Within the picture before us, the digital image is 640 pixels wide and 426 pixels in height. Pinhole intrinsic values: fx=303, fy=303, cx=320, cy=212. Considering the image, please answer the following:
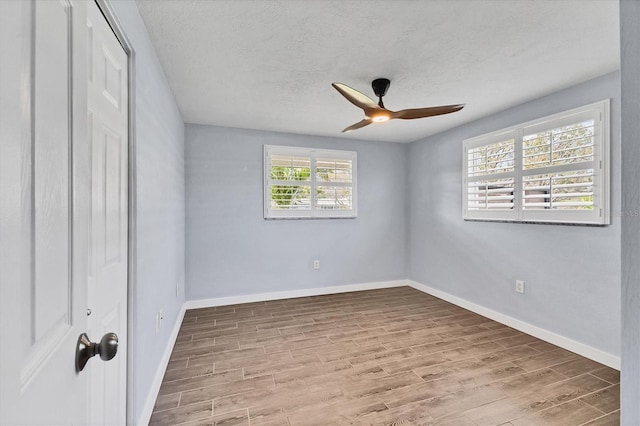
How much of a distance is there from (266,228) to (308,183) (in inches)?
34.3

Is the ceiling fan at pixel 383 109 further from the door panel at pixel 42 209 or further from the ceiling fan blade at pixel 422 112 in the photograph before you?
the door panel at pixel 42 209

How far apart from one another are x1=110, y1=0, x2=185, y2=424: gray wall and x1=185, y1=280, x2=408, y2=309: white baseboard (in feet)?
3.48

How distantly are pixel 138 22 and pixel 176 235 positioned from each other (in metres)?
1.92

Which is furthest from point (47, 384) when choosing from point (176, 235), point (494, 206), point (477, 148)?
point (477, 148)

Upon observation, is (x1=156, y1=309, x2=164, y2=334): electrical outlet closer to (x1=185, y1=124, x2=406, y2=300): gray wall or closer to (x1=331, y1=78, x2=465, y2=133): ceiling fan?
(x1=185, y1=124, x2=406, y2=300): gray wall

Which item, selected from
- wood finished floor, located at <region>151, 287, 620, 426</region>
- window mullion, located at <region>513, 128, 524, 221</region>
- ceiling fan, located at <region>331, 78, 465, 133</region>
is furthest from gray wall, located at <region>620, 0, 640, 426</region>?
window mullion, located at <region>513, 128, 524, 221</region>

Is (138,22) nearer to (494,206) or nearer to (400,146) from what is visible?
(494,206)

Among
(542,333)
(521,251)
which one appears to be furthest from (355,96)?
(542,333)

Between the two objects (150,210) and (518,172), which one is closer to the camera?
(150,210)

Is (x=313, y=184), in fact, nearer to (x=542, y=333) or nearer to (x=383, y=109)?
(x=383, y=109)

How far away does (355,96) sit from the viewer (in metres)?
2.19

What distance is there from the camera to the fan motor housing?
8.14 feet

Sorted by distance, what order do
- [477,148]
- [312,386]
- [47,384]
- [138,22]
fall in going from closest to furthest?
[47,384], [138,22], [312,386], [477,148]

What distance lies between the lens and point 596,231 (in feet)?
8.21
